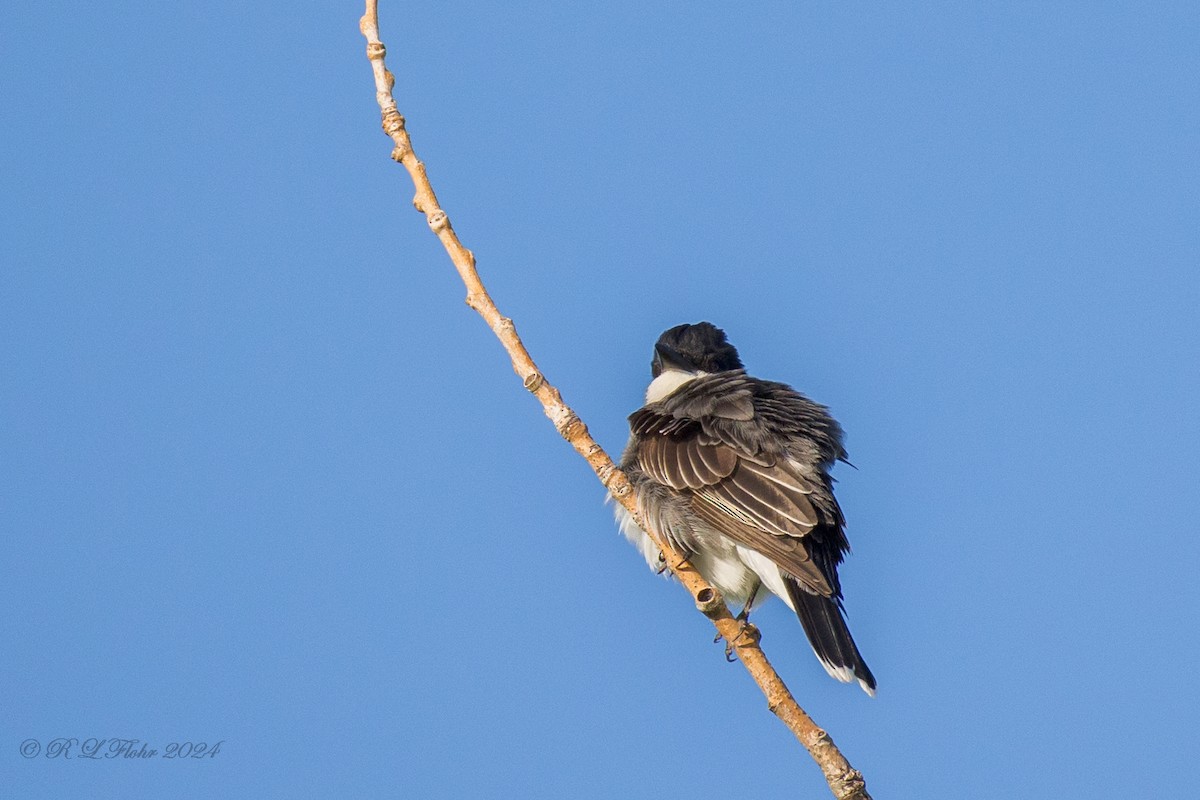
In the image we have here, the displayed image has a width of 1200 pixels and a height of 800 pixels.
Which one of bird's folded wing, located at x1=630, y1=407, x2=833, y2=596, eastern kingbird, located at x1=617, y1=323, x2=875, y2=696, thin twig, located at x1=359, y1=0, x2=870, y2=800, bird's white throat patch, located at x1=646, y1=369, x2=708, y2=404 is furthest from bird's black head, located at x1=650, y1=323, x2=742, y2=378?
thin twig, located at x1=359, y1=0, x2=870, y2=800

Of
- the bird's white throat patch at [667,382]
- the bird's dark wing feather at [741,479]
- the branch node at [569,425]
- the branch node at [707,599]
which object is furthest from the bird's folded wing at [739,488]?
the branch node at [569,425]

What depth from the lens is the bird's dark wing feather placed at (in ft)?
22.7

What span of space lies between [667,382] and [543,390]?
13.0ft

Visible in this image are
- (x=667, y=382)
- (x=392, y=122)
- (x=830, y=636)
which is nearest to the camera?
(x=392, y=122)

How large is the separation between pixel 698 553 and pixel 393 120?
3440 mm

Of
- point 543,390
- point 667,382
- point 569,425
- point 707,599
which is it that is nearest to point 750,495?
point 707,599

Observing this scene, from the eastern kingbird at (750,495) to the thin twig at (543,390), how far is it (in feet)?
4.87

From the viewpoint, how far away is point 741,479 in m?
7.16

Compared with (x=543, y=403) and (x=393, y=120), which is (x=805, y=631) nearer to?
(x=543, y=403)

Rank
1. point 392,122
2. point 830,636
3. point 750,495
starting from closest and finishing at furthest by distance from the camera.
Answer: point 392,122, point 830,636, point 750,495

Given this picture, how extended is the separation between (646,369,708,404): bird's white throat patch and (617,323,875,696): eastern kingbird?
0.72 m

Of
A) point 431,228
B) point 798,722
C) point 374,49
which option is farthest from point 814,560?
point 374,49

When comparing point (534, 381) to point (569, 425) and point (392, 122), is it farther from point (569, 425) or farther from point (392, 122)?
point (392, 122)

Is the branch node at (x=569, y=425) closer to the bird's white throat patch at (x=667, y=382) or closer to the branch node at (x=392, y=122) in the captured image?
the branch node at (x=392, y=122)
